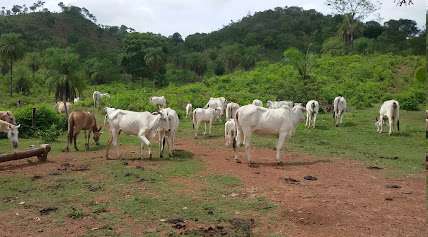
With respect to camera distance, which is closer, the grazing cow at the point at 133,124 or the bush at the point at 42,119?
the grazing cow at the point at 133,124

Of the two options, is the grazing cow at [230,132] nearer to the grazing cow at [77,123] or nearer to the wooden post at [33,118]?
the grazing cow at [77,123]

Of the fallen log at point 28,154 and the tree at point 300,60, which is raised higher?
the tree at point 300,60

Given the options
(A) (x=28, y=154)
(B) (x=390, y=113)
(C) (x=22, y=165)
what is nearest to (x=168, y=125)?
(A) (x=28, y=154)

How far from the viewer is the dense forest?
1275 inches

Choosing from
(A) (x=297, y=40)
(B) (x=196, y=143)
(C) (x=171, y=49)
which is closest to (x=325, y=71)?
(B) (x=196, y=143)

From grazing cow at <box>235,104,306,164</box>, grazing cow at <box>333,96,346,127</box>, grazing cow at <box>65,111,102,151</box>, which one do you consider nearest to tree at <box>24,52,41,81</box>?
grazing cow at <box>65,111,102,151</box>

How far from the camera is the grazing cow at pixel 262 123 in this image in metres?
13.9

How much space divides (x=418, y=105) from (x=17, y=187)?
27.1m

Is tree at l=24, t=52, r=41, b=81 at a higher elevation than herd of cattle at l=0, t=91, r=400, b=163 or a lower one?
higher

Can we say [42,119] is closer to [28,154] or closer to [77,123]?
[77,123]

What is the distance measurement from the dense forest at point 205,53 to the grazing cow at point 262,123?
3.85 m

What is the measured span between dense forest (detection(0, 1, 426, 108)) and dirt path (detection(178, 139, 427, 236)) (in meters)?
3.30

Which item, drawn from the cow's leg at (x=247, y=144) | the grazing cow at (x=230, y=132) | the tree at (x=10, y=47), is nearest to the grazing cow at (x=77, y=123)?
the grazing cow at (x=230, y=132)

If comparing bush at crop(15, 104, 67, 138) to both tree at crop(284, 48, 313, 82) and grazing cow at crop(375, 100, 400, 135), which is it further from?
tree at crop(284, 48, 313, 82)
